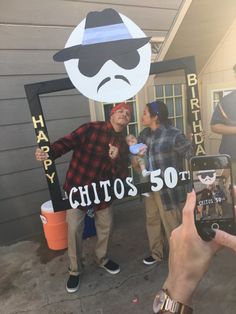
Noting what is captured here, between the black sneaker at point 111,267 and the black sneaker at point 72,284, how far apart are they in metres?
0.27

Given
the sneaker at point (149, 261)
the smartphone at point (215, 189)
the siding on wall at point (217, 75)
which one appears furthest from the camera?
the sneaker at point (149, 261)

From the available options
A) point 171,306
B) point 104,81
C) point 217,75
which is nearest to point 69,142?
point 104,81

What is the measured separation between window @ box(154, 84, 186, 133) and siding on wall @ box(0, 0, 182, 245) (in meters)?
0.50

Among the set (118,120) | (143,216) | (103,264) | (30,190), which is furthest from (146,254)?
(118,120)

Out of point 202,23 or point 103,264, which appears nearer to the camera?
point 202,23

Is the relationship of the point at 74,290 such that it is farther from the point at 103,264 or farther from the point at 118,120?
the point at 118,120

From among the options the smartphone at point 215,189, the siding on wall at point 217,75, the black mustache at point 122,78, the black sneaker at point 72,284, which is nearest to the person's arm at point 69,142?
the black mustache at point 122,78

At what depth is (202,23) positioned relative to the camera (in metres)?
1.85

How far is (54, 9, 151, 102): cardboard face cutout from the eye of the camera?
1564mm

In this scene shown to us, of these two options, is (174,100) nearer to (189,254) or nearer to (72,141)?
(72,141)

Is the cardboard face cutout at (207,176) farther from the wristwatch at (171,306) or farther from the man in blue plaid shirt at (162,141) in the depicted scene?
the man in blue plaid shirt at (162,141)

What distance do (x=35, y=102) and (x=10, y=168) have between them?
4.04 ft

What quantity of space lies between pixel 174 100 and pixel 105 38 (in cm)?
59

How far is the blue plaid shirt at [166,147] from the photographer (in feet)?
6.17
